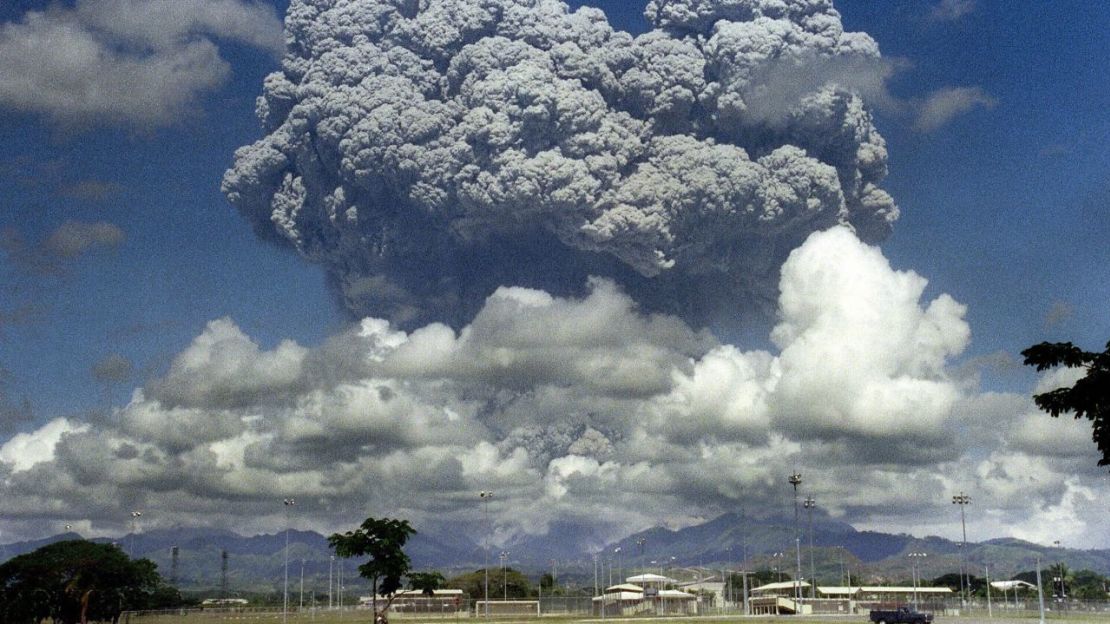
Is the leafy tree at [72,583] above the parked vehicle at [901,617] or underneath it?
above

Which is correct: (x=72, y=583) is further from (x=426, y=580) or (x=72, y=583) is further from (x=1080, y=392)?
(x=1080, y=392)

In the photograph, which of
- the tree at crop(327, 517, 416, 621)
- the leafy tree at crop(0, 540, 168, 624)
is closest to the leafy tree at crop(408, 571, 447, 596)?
the tree at crop(327, 517, 416, 621)

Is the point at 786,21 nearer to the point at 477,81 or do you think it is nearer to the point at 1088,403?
the point at 477,81

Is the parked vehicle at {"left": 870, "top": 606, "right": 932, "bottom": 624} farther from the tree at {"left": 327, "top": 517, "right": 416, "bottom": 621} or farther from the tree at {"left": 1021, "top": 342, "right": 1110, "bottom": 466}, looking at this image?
the tree at {"left": 1021, "top": 342, "right": 1110, "bottom": 466}

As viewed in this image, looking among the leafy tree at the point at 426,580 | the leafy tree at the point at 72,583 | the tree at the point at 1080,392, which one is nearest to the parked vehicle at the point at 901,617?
the leafy tree at the point at 426,580

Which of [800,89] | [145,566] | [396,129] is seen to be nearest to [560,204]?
[396,129]

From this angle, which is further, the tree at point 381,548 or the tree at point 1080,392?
the tree at point 381,548

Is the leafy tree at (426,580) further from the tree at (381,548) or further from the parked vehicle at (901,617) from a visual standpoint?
the parked vehicle at (901,617)
